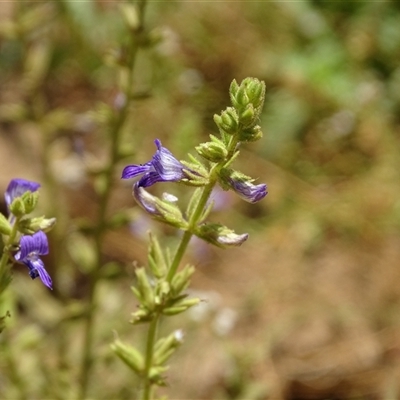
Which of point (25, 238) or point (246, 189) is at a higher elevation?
point (246, 189)

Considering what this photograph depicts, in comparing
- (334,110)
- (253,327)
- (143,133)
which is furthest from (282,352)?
(334,110)

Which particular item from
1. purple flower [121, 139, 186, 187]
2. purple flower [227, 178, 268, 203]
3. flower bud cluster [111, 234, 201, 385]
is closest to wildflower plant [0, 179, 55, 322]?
purple flower [121, 139, 186, 187]

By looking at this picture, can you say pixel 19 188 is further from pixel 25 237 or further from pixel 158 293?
pixel 158 293

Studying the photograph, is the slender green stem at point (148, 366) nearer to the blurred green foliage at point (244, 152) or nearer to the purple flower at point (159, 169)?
the purple flower at point (159, 169)

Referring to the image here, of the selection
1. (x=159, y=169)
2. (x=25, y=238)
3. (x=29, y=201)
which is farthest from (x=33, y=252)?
(x=159, y=169)

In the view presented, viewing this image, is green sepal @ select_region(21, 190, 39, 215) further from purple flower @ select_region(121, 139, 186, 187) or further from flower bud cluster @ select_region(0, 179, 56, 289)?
purple flower @ select_region(121, 139, 186, 187)

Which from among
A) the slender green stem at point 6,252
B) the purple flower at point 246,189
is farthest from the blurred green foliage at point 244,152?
the purple flower at point 246,189
